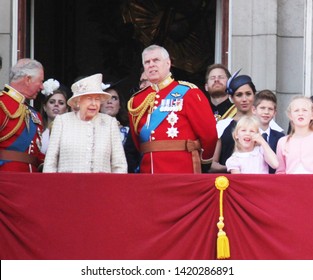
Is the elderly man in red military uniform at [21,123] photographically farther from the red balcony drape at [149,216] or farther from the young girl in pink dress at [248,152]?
the young girl in pink dress at [248,152]

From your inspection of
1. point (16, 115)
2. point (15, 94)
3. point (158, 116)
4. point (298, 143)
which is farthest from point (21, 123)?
point (298, 143)

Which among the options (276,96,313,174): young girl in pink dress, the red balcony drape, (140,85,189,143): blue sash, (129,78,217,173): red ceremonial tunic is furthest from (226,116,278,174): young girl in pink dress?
(140,85,189,143): blue sash

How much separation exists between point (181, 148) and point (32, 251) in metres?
1.58

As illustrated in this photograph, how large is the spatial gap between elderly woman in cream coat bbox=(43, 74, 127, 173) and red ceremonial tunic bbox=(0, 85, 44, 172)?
20.0 inches

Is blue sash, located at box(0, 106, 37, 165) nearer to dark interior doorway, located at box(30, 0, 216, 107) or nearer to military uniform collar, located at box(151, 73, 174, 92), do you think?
military uniform collar, located at box(151, 73, 174, 92)

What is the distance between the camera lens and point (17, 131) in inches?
431

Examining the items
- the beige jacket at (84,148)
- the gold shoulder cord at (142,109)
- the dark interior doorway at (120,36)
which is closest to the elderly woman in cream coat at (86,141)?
the beige jacket at (84,148)

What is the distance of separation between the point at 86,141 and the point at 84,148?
0.06 m

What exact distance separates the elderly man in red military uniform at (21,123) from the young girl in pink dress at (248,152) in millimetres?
1680

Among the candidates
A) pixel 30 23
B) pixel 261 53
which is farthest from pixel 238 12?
pixel 30 23

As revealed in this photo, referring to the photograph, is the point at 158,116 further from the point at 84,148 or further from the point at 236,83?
the point at 236,83

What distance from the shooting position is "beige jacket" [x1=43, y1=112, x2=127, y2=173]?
412 inches

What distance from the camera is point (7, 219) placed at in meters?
10.0

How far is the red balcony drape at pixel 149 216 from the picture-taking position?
995cm
